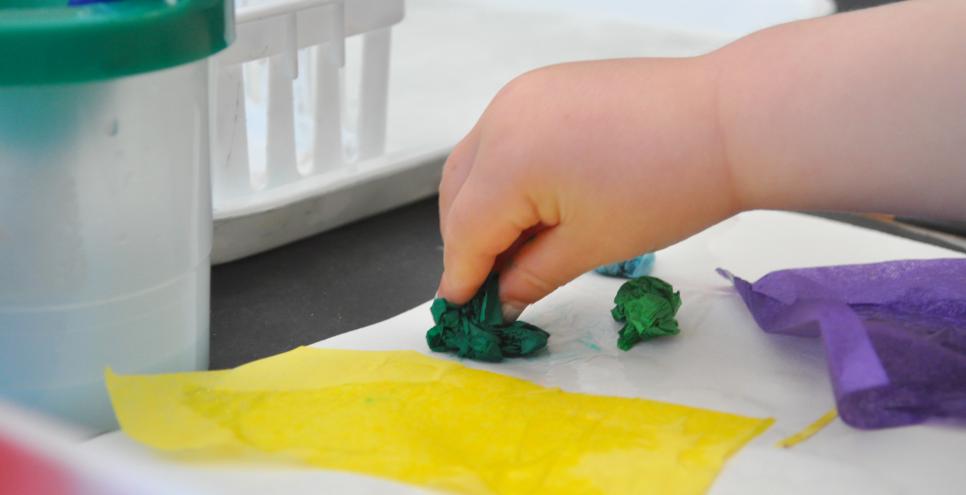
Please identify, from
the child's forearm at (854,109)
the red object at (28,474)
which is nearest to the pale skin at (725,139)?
the child's forearm at (854,109)

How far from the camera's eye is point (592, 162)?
50cm

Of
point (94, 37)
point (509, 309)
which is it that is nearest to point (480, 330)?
point (509, 309)

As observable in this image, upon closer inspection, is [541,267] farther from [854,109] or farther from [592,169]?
[854,109]

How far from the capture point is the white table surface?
43cm

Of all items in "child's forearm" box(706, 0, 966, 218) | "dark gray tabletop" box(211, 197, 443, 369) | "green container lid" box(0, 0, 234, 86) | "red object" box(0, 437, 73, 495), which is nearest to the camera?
"red object" box(0, 437, 73, 495)

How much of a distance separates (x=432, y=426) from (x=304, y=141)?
352 mm

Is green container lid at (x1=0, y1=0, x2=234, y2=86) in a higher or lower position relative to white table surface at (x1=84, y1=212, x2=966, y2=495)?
higher

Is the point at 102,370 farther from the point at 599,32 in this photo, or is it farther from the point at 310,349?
the point at 599,32

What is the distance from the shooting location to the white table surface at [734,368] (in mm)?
435

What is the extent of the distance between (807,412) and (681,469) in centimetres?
9

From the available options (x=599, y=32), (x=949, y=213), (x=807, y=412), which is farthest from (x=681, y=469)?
(x=599, y=32)

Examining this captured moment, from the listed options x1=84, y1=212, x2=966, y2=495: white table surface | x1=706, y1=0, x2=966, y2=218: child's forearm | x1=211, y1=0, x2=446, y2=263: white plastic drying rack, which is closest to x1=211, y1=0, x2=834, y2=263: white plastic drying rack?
x1=211, y1=0, x2=446, y2=263: white plastic drying rack

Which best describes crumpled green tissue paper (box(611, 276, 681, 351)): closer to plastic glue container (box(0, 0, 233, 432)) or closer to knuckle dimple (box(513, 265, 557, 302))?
knuckle dimple (box(513, 265, 557, 302))

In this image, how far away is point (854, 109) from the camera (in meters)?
0.48
